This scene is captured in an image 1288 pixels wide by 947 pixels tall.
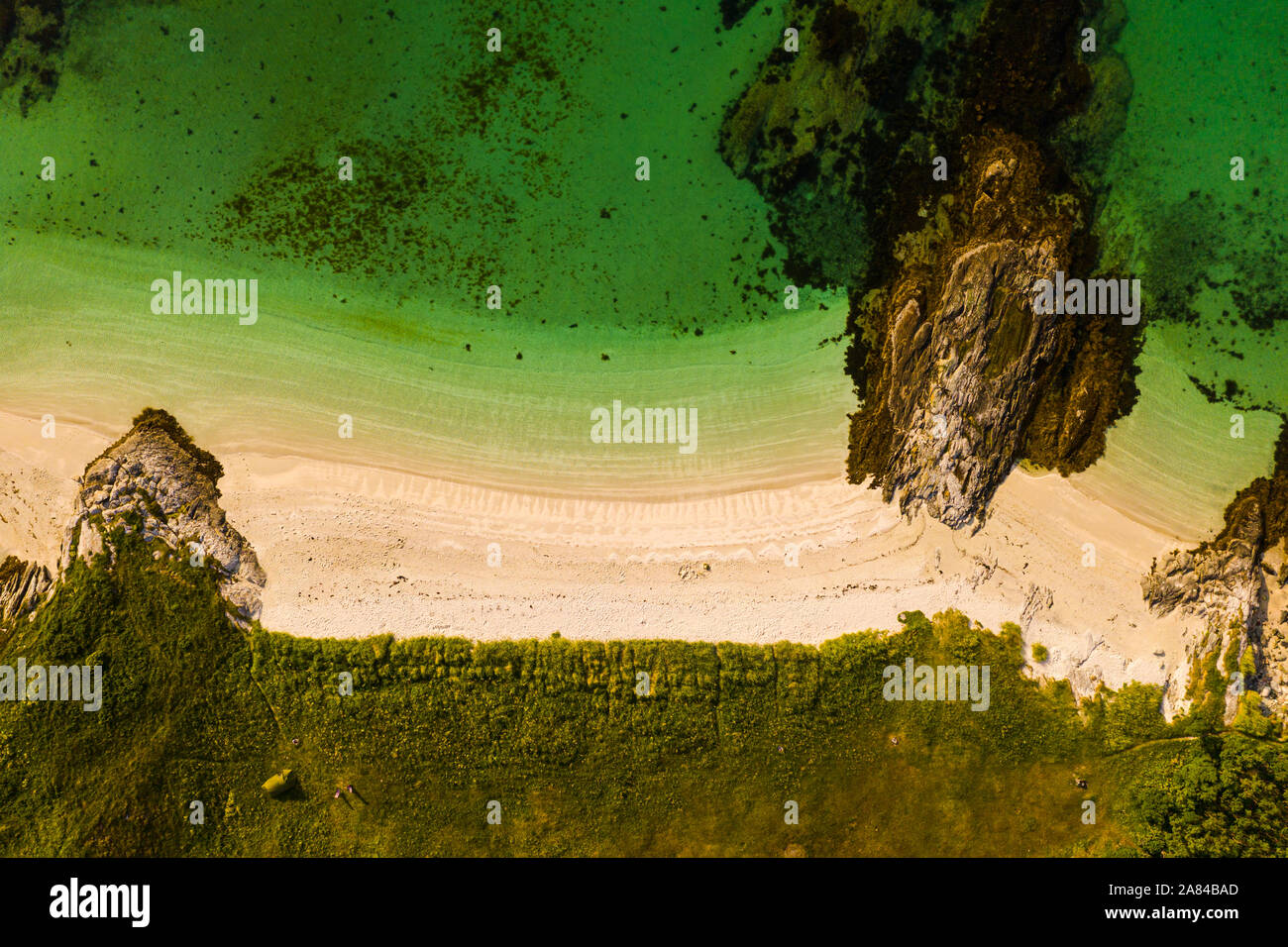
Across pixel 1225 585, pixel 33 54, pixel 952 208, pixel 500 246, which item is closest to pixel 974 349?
pixel 952 208

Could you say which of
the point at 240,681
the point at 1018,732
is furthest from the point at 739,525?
the point at 240,681

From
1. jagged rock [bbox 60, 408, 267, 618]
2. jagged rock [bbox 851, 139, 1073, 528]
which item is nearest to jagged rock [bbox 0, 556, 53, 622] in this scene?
jagged rock [bbox 60, 408, 267, 618]

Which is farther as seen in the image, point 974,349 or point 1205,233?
point 1205,233

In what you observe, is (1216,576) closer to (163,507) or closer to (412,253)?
(412,253)

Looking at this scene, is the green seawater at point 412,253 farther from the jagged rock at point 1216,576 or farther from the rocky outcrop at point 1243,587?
the rocky outcrop at point 1243,587

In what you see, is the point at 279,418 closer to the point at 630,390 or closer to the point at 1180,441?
the point at 630,390

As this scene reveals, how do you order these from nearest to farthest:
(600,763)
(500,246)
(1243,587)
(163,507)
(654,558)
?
1. (600,763)
2. (1243,587)
3. (163,507)
4. (654,558)
5. (500,246)
